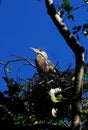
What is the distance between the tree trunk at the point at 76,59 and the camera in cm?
372

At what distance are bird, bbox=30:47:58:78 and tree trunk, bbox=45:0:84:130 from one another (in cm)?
251

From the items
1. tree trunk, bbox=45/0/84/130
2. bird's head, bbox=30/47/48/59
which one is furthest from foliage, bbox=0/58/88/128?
bird's head, bbox=30/47/48/59

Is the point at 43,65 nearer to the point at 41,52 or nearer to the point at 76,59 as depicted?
the point at 41,52

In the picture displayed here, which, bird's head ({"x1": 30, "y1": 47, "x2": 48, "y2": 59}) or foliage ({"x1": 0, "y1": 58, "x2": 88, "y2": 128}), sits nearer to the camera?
foliage ({"x1": 0, "y1": 58, "x2": 88, "y2": 128})

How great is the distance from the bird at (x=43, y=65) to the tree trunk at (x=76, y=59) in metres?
2.51

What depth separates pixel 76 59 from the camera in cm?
449

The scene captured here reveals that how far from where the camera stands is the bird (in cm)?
775

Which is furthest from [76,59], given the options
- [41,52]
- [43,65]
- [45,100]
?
[41,52]

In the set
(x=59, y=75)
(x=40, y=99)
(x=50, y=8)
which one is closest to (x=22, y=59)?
(x=50, y=8)

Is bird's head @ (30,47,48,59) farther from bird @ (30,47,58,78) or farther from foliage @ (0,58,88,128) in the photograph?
foliage @ (0,58,88,128)

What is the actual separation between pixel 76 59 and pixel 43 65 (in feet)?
14.9

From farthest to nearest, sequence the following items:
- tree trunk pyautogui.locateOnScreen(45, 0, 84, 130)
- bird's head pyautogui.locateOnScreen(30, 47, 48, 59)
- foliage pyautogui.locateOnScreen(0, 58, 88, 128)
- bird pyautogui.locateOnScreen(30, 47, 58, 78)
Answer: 1. bird's head pyautogui.locateOnScreen(30, 47, 48, 59)
2. bird pyautogui.locateOnScreen(30, 47, 58, 78)
3. foliage pyautogui.locateOnScreen(0, 58, 88, 128)
4. tree trunk pyautogui.locateOnScreen(45, 0, 84, 130)

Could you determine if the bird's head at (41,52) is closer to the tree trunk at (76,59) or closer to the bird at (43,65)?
the bird at (43,65)

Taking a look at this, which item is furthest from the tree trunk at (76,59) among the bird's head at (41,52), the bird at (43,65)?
the bird's head at (41,52)
